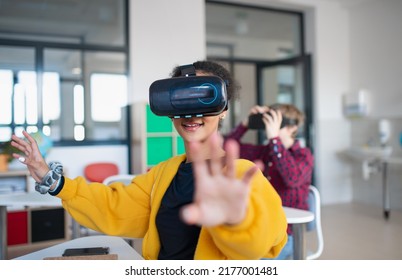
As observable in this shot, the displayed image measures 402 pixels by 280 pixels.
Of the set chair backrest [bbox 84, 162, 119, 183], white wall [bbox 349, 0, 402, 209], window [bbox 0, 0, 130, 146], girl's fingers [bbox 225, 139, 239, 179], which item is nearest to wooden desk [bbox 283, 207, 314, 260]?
girl's fingers [bbox 225, 139, 239, 179]

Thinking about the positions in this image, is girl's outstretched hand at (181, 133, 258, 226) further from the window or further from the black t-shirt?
the window

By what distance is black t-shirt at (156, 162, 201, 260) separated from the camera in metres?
0.85

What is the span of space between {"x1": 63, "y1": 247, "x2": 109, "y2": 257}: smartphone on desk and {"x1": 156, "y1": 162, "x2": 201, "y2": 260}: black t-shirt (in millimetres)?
157

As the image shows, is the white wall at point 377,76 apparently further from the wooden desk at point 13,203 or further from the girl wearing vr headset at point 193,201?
the girl wearing vr headset at point 193,201

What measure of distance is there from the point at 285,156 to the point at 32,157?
1004mm

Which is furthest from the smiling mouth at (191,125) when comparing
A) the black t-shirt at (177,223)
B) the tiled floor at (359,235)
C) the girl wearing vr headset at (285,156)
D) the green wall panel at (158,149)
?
the green wall panel at (158,149)

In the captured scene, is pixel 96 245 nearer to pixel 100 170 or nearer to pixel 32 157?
pixel 32 157

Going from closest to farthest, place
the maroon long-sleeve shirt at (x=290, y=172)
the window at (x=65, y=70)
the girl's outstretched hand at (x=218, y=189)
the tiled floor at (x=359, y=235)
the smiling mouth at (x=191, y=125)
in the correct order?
the girl's outstretched hand at (x=218, y=189), the smiling mouth at (x=191, y=125), the maroon long-sleeve shirt at (x=290, y=172), the tiled floor at (x=359, y=235), the window at (x=65, y=70)

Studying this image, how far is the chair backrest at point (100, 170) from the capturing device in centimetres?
336

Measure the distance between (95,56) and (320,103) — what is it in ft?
8.40

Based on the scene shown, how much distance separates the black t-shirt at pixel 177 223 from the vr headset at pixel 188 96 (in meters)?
0.19

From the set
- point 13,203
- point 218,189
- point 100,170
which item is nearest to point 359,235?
point 100,170

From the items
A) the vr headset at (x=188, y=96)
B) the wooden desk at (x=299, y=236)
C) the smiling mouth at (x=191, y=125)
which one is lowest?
the wooden desk at (x=299, y=236)

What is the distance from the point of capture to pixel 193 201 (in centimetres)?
59
